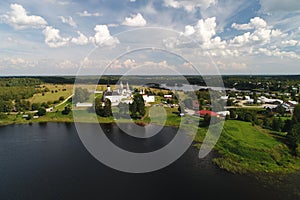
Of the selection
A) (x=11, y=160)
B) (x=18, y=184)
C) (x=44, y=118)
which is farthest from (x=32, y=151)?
(x=44, y=118)

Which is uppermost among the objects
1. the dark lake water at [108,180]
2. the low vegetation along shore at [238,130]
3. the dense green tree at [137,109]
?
the dense green tree at [137,109]

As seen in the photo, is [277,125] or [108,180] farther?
[277,125]

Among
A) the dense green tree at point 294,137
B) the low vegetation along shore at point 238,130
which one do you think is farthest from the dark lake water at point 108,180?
the dense green tree at point 294,137

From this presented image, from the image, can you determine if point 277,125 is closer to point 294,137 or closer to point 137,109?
point 294,137

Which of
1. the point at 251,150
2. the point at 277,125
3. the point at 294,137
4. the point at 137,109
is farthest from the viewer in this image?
the point at 137,109

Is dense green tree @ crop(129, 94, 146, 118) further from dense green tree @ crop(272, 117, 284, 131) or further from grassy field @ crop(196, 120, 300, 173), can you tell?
dense green tree @ crop(272, 117, 284, 131)

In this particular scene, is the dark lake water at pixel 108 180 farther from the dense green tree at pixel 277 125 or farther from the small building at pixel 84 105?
the small building at pixel 84 105

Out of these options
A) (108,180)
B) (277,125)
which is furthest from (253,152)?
(108,180)
